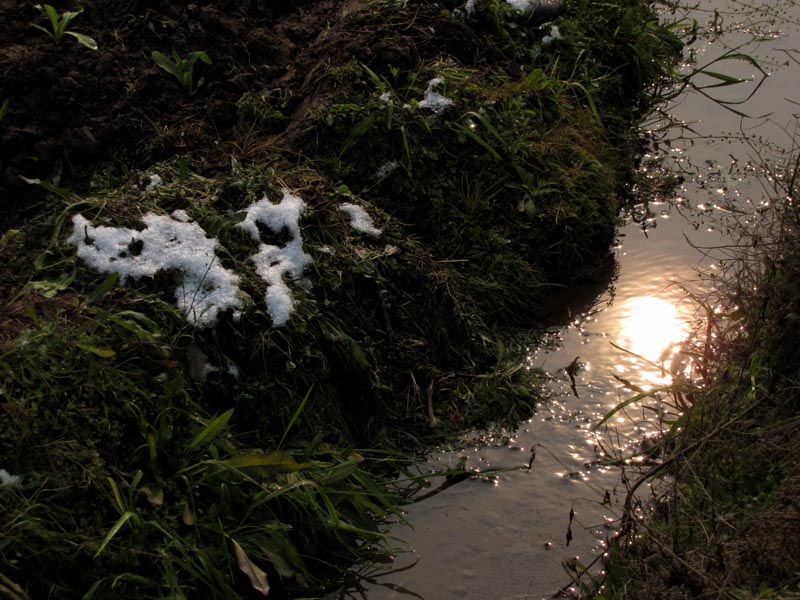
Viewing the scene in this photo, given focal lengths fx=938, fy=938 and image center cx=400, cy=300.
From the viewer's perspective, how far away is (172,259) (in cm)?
332

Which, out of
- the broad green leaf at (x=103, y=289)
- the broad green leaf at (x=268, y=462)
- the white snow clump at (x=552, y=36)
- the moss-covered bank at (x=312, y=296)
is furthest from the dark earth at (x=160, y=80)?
the broad green leaf at (x=268, y=462)

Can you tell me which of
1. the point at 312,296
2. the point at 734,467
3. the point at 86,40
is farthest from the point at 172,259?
the point at 734,467

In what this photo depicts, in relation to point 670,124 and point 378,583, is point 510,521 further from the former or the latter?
point 670,124

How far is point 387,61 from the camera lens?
433 centimetres

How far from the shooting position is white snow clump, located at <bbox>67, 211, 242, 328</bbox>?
10.6 ft

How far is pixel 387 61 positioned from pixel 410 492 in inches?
81.1

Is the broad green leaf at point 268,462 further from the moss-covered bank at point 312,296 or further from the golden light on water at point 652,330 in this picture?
the golden light on water at point 652,330

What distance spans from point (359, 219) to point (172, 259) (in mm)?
797

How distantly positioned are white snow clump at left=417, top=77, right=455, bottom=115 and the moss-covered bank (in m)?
0.01

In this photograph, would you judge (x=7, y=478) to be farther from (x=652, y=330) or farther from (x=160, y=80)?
(x=652, y=330)

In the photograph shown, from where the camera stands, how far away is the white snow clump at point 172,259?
10.6 ft

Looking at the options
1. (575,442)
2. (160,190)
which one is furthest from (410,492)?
(160,190)

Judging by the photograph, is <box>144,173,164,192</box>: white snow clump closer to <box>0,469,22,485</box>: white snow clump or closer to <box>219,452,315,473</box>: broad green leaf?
<box>219,452,315,473</box>: broad green leaf

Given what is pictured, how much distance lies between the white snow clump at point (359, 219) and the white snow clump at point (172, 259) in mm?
595
